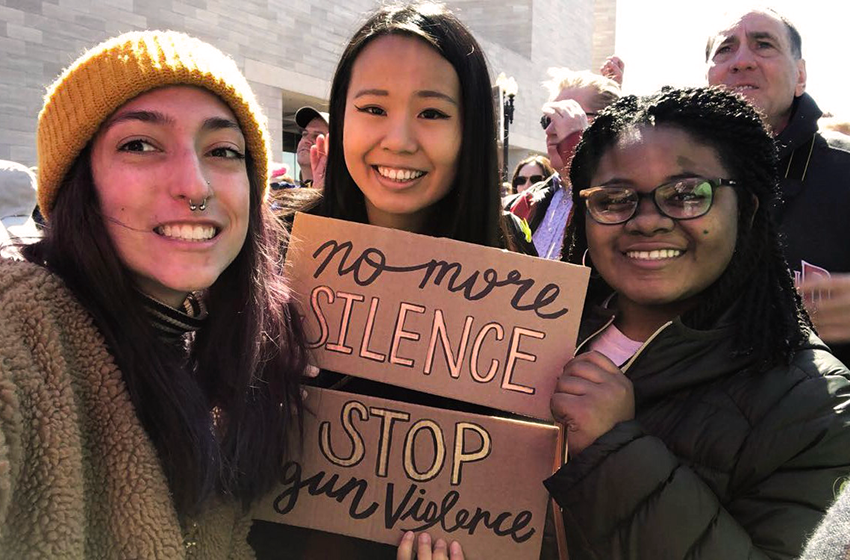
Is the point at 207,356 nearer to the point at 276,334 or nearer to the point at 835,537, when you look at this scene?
the point at 276,334

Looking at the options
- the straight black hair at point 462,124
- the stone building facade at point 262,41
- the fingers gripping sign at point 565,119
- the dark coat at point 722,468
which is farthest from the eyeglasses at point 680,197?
the fingers gripping sign at point 565,119

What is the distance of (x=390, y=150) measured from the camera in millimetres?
1921

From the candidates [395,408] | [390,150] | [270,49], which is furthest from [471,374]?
[270,49]

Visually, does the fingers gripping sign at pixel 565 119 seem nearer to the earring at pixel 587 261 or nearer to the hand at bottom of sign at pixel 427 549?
the earring at pixel 587 261

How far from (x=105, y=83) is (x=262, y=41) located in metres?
18.0

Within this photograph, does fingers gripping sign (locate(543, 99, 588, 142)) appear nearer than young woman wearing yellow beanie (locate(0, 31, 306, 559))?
No

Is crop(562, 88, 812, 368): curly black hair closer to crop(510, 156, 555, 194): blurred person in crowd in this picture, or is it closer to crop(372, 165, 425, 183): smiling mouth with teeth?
crop(372, 165, 425, 183): smiling mouth with teeth

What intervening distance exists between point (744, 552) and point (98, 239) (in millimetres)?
1454

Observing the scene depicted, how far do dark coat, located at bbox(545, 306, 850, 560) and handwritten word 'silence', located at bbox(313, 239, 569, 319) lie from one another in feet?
1.18

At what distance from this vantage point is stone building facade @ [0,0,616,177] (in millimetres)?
12055

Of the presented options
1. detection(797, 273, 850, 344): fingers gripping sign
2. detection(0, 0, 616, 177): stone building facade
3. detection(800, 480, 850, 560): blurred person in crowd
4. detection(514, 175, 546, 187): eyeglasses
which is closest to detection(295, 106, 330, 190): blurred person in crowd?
detection(0, 0, 616, 177): stone building facade

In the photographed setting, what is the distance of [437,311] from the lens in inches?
64.6

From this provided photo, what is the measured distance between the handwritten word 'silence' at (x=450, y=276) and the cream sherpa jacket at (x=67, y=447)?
Answer: 640 mm

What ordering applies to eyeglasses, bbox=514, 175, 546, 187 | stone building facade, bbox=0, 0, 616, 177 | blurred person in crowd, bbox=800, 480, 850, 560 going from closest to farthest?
blurred person in crowd, bbox=800, 480, 850, 560 → eyeglasses, bbox=514, 175, 546, 187 → stone building facade, bbox=0, 0, 616, 177
